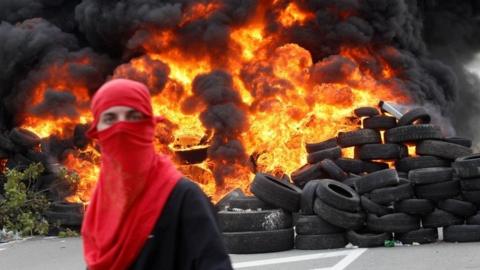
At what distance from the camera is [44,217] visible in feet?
47.2

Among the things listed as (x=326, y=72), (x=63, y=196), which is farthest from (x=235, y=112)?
(x=63, y=196)

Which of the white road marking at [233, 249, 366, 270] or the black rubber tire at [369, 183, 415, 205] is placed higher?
the black rubber tire at [369, 183, 415, 205]

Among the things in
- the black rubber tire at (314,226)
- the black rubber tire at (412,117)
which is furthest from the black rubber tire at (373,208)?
the black rubber tire at (412,117)

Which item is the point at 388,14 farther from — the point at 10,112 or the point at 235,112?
the point at 10,112

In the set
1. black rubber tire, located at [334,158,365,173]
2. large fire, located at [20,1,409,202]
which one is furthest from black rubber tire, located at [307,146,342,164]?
large fire, located at [20,1,409,202]

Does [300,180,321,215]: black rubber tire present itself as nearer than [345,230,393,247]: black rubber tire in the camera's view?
No

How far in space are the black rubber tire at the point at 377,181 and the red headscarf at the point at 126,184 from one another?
827 cm

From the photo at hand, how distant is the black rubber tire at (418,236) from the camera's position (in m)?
10.0

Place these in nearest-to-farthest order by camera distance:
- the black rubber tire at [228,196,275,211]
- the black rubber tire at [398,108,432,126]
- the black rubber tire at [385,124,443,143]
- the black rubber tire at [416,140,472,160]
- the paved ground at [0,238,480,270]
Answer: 1. the paved ground at [0,238,480,270]
2. the black rubber tire at [228,196,275,211]
3. the black rubber tire at [416,140,472,160]
4. the black rubber tire at [385,124,443,143]
5. the black rubber tire at [398,108,432,126]

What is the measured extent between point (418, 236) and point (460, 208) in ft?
2.54

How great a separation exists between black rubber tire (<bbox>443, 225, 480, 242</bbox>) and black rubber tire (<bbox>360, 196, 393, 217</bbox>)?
950 millimetres

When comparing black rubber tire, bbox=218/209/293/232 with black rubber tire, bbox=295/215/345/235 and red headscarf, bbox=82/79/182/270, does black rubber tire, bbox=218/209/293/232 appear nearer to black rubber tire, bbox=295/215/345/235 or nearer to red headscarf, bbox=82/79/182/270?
black rubber tire, bbox=295/215/345/235

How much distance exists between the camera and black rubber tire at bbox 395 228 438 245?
10.0m

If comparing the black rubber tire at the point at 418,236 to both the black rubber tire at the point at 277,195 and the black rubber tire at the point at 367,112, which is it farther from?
the black rubber tire at the point at 367,112
